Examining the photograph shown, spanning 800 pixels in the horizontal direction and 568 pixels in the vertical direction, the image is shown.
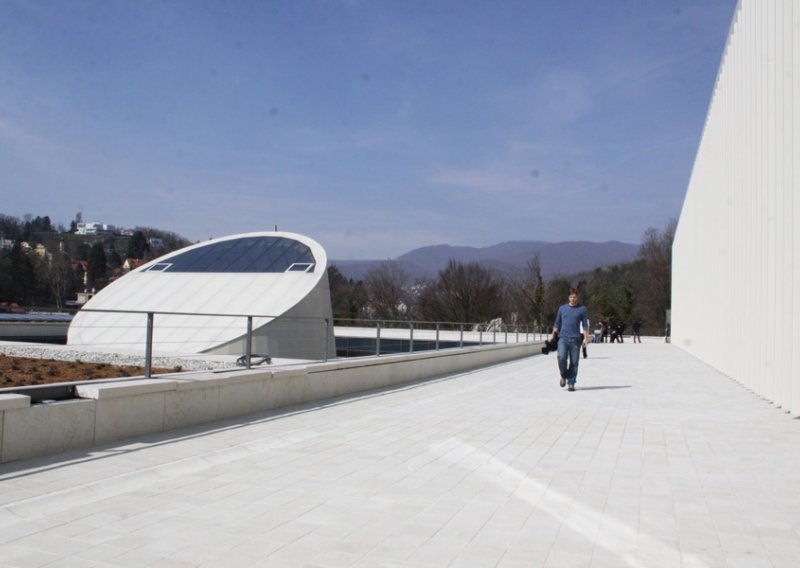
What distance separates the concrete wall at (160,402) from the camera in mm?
5715

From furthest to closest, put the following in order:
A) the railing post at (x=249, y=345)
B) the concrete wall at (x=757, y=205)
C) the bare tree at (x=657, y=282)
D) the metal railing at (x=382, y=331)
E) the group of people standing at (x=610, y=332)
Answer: the bare tree at (x=657, y=282) < the group of people standing at (x=610, y=332) < the concrete wall at (x=757, y=205) < the railing post at (x=249, y=345) < the metal railing at (x=382, y=331)

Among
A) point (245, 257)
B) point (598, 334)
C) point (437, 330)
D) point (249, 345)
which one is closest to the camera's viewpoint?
point (249, 345)

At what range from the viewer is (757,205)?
1274cm

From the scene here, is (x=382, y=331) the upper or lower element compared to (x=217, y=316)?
lower

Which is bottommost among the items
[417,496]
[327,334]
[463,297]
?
[417,496]

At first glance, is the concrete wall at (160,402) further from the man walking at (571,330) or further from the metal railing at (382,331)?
the man walking at (571,330)

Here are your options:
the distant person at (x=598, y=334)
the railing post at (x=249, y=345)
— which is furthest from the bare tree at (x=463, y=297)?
the railing post at (x=249, y=345)

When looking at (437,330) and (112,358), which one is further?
(437,330)

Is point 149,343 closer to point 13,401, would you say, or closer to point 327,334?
point 13,401

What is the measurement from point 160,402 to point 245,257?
81.9ft

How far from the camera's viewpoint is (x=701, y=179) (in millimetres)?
25141

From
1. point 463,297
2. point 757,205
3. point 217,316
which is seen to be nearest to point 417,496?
point 217,316

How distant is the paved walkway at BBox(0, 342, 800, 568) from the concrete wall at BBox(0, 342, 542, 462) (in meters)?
0.25

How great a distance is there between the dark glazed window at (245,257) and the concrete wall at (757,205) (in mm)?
17053
